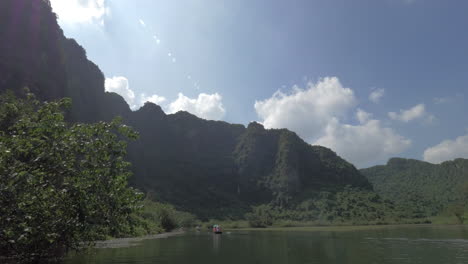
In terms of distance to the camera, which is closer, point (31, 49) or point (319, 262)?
point (319, 262)

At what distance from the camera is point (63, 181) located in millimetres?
12547

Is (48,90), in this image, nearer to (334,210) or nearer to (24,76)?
(24,76)

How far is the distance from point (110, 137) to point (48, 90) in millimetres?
128937

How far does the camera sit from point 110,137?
41.5 feet

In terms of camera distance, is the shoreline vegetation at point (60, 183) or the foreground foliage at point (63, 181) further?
the foreground foliage at point (63, 181)

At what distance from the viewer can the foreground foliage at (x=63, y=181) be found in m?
11.1

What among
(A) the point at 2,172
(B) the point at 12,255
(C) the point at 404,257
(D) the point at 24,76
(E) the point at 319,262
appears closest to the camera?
(A) the point at 2,172

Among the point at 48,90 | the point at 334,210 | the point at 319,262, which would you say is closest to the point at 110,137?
the point at 319,262

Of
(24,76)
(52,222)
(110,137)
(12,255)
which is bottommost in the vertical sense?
(12,255)

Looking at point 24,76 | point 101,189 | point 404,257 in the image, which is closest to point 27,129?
point 101,189

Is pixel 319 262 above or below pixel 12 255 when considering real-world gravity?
below

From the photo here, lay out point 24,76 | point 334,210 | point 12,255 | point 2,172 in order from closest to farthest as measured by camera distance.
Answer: point 2,172 → point 12,255 → point 24,76 → point 334,210

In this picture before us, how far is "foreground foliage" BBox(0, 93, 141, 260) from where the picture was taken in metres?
11.1

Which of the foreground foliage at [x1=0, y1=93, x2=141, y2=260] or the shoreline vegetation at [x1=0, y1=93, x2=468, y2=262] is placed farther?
the foreground foliage at [x1=0, y1=93, x2=141, y2=260]
